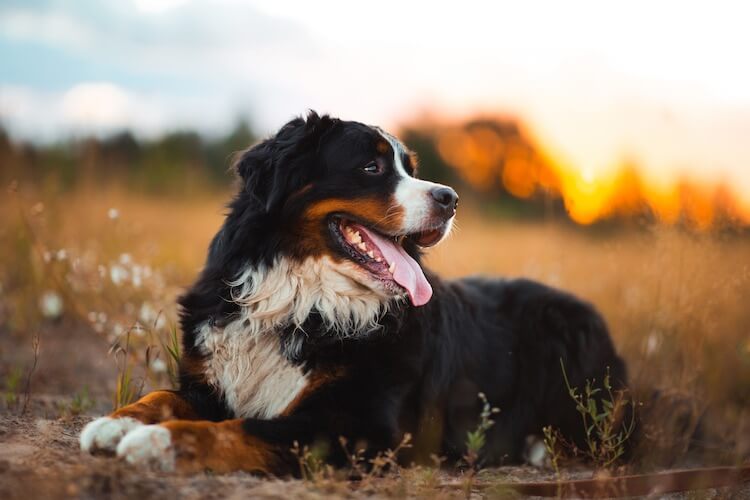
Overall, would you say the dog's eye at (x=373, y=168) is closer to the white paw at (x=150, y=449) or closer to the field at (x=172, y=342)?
the field at (x=172, y=342)

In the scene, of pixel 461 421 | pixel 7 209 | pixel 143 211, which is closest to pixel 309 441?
pixel 461 421

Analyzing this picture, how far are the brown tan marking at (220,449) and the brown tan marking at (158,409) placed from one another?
0.16m

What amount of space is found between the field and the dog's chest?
475 millimetres

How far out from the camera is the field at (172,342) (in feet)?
8.98

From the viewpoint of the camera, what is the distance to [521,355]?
4535 millimetres

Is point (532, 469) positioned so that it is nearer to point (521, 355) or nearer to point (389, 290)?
point (521, 355)

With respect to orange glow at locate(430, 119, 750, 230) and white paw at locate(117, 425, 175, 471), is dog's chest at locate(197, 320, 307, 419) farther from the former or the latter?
orange glow at locate(430, 119, 750, 230)

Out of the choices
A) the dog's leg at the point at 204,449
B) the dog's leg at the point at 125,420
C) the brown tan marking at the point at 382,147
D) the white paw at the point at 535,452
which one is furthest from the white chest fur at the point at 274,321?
the white paw at the point at 535,452

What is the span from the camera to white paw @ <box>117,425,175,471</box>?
2.67 metres

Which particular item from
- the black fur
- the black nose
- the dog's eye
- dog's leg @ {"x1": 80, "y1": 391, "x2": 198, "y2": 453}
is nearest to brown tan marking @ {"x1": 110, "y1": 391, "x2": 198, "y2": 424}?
dog's leg @ {"x1": 80, "y1": 391, "x2": 198, "y2": 453}

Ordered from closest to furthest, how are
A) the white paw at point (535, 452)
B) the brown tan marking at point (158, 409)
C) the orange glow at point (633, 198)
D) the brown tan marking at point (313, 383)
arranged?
the brown tan marking at point (158, 409) → the brown tan marking at point (313, 383) → the white paw at point (535, 452) → the orange glow at point (633, 198)

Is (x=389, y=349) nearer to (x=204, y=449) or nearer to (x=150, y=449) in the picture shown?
(x=204, y=449)

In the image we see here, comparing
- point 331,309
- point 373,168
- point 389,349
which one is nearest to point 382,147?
point 373,168

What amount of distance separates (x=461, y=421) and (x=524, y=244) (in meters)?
8.17
